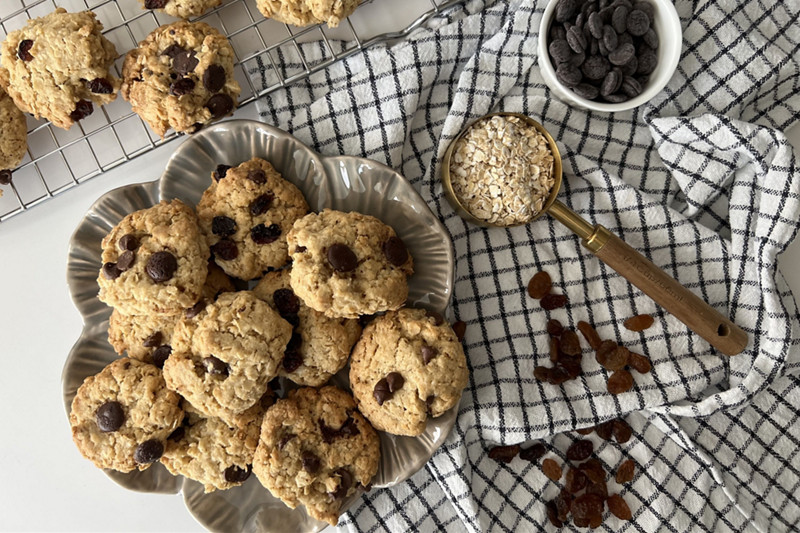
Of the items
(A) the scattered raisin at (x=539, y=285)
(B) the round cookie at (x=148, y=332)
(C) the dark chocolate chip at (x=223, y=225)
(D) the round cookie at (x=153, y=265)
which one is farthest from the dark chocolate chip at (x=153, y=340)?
(A) the scattered raisin at (x=539, y=285)

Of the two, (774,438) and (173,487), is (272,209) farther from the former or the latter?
(774,438)

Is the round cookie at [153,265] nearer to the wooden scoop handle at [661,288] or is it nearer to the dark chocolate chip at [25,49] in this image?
the dark chocolate chip at [25,49]

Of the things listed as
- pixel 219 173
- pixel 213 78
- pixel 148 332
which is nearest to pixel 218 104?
pixel 213 78

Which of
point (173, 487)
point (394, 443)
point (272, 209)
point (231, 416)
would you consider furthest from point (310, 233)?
point (173, 487)

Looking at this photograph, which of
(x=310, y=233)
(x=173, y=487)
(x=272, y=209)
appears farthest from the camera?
(x=173, y=487)

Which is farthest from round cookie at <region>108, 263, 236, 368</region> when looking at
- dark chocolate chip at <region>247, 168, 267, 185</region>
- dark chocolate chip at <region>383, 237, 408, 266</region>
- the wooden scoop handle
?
the wooden scoop handle

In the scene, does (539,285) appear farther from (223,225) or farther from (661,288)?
(223,225)

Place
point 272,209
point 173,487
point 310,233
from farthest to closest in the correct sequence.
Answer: point 173,487 < point 272,209 < point 310,233

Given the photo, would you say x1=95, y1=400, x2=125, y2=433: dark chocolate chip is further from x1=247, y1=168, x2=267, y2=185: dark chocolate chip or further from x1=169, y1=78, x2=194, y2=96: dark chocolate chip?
x1=169, y1=78, x2=194, y2=96: dark chocolate chip
